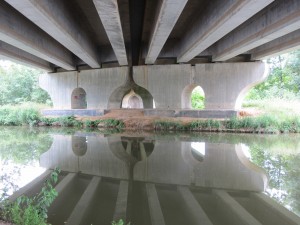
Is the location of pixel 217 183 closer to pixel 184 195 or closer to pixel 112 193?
pixel 184 195

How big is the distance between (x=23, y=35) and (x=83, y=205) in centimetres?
817

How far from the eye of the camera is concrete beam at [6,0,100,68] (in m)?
7.45

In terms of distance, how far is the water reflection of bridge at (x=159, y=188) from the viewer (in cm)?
470

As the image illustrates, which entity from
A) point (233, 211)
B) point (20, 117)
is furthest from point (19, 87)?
point (233, 211)

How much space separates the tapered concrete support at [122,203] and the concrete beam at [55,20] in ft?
16.1

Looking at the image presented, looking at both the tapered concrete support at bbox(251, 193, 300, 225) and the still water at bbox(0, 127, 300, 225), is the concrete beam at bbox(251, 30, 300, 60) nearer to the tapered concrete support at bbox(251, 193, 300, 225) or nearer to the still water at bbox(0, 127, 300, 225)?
the still water at bbox(0, 127, 300, 225)

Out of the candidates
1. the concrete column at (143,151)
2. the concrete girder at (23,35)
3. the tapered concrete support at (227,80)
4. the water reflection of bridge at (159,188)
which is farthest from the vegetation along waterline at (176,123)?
the water reflection of bridge at (159,188)

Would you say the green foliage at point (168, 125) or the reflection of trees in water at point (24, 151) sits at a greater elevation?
the green foliage at point (168, 125)

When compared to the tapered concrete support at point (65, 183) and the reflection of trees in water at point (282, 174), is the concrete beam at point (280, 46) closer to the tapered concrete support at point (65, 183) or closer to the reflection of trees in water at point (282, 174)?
the reflection of trees in water at point (282, 174)

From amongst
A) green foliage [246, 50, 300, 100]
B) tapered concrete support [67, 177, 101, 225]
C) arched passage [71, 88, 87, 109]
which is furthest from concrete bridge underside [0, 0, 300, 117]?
green foliage [246, 50, 300, 100]

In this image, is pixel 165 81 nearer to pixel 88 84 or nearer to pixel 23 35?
pixel 88 84

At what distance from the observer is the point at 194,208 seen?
5.06m

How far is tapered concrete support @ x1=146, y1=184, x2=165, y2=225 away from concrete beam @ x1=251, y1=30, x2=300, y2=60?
32.1ft

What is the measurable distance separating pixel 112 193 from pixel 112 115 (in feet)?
47.2
